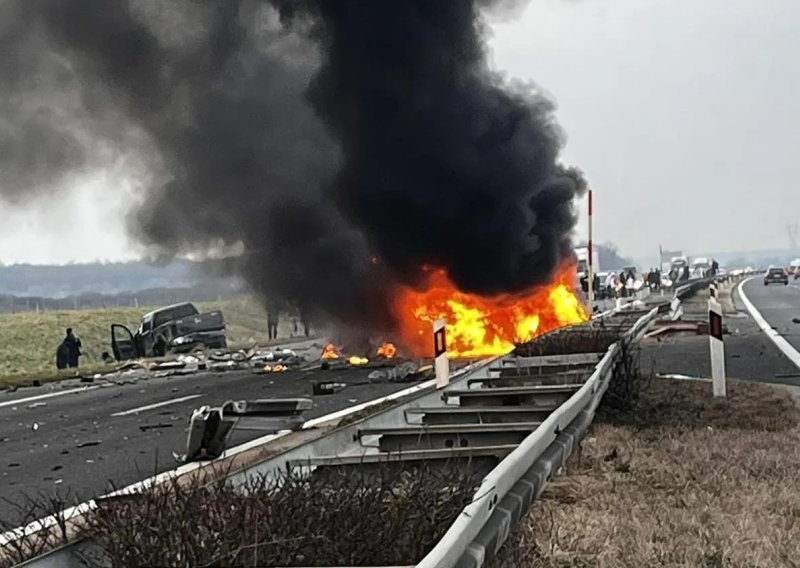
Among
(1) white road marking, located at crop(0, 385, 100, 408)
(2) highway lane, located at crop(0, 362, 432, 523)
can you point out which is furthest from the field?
(2) highway lane, located at crop(0, 362, 432, 523)

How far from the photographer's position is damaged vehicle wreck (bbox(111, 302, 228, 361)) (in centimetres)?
2638

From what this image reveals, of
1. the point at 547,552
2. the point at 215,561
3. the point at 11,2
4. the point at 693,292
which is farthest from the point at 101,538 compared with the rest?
the point at 693,292

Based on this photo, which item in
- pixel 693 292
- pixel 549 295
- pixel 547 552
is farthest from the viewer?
pixel 693 292

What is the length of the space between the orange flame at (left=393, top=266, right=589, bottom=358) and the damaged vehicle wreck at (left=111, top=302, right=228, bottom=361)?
769 cm

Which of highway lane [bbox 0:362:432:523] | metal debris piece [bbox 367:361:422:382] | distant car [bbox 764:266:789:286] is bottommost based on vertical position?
highway lane [bbox 0:362:432:523]

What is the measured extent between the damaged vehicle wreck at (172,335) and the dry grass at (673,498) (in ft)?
62.8

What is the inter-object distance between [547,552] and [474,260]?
16492 millimetres

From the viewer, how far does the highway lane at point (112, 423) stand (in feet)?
25.3

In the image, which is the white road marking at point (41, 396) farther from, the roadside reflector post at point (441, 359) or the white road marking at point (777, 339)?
the white road marking at point (777, 339)

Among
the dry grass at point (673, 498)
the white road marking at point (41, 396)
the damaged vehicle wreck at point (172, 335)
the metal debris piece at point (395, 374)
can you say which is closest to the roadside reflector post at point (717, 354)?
the dry grass at point (673, 498)

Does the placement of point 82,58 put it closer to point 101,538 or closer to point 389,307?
point 389,307

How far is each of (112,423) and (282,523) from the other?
8.35 m

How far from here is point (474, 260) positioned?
20.9 meters

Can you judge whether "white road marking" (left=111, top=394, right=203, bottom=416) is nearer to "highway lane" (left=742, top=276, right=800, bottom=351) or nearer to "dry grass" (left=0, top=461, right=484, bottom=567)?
"dry grass" (left=0, top=461, right=484, bottom=567)
